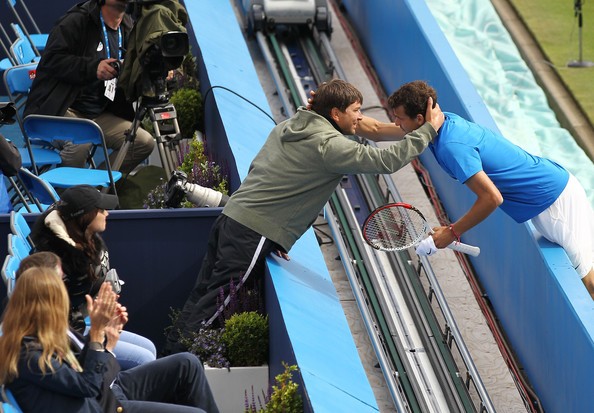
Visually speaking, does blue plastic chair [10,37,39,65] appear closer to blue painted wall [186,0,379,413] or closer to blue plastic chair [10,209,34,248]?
blue painted wall [186,0,379,413]

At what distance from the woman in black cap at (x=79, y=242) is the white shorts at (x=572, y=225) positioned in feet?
8.79

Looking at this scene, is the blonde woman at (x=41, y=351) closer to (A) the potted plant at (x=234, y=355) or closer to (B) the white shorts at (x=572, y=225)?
(A) the potted plant at (x=234, y=355)

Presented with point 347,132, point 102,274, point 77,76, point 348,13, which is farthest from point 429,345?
point 348,13

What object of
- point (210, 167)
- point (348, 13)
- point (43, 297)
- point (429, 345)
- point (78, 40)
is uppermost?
point (43, 297)

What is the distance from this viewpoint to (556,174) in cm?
767

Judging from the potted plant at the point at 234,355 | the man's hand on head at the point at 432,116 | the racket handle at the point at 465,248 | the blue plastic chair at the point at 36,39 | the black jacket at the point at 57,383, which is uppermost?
the black jacket at the point at 57,383

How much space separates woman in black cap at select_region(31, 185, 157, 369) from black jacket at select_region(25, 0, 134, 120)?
270 centimetres

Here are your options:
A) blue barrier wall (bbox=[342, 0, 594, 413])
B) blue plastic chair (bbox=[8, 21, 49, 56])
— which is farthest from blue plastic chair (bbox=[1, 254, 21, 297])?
blue plastic chair (bbox=[8, 21, 49, 56])

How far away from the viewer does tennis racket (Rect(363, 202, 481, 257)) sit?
7403 millimetres

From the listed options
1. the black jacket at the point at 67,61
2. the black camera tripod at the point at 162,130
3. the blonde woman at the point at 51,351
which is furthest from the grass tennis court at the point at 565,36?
the blonde woman at the point at 51,351

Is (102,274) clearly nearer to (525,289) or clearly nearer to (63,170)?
(63,170)

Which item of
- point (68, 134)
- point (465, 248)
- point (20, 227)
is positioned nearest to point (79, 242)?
point (20, 227)

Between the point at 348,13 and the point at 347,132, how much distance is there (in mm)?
7674

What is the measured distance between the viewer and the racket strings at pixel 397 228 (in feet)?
24.4
